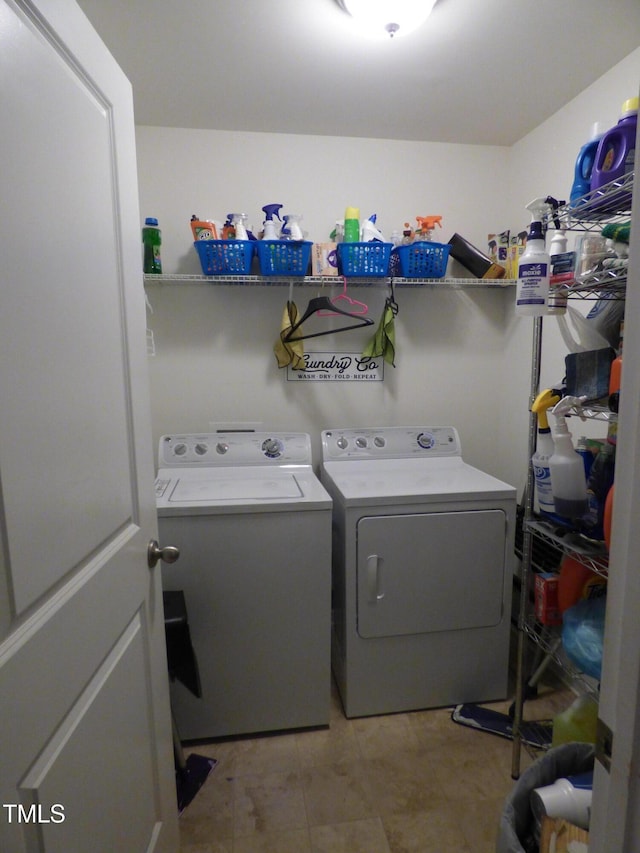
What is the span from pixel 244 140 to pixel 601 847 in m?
2.64

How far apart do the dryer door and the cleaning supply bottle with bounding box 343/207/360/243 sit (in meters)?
1.28

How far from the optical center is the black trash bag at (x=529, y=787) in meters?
1.10

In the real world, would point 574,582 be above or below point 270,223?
below

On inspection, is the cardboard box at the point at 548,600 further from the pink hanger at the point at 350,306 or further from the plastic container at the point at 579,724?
the pink hanger at the point at 350,306

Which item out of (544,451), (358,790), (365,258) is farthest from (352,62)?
(358,790)

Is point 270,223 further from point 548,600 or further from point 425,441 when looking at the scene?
point 548,600

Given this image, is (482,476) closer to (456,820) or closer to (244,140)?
(456,820)

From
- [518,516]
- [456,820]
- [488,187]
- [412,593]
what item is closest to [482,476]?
[518,516]

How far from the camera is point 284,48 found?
163 cm

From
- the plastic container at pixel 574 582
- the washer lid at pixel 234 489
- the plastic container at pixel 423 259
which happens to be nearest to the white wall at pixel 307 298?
the plastic container at pixel 423 259

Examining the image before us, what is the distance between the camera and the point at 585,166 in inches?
51.2

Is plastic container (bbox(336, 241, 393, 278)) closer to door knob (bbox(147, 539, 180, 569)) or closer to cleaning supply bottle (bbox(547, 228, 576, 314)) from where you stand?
cleaning supply bottle (bbox(547, 228, 576, 314))

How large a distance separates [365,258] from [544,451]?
119 centimetres

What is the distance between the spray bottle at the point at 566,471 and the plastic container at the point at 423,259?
3.50ft
